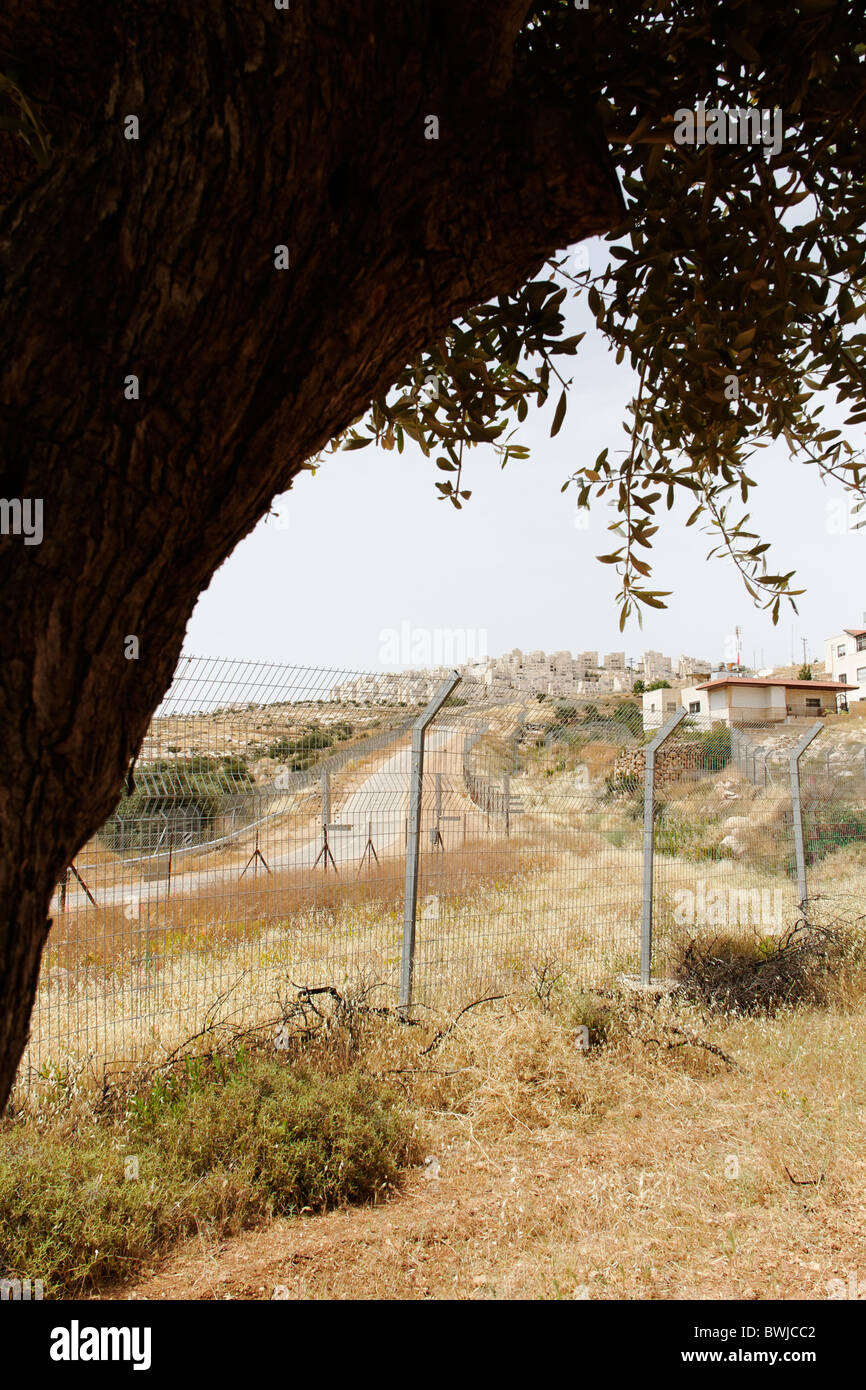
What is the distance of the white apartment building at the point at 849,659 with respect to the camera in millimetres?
65000

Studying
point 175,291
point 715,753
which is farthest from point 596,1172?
point 715,753

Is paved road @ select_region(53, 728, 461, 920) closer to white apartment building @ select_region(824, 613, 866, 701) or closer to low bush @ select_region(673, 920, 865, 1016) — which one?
low bush @ select_region(673, 920, 865, 1016)

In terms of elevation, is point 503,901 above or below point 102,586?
below

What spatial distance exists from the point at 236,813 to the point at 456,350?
3.41 metres

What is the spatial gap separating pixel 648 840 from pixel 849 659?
69.1 m

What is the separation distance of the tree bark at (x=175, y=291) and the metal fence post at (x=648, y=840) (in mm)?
6538

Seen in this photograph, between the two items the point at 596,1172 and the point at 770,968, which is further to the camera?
the point at 770,968

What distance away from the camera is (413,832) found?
5691mm

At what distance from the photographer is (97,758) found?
43.4 inches

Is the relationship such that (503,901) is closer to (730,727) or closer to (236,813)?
(236,813)

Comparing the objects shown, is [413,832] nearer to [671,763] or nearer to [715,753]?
[671,763]

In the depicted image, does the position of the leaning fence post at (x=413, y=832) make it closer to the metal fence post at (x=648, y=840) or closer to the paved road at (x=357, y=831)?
the paved road at (x=357, y=831)
